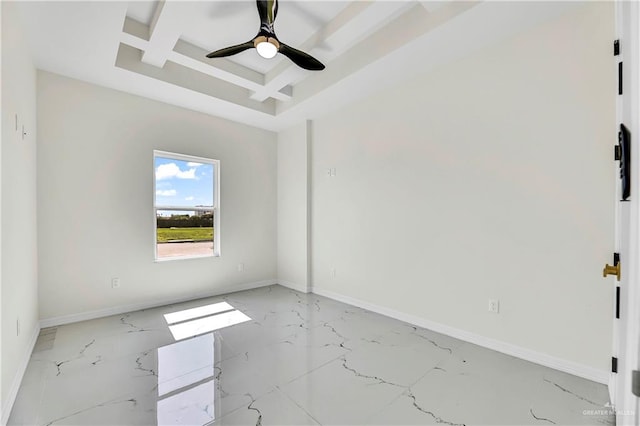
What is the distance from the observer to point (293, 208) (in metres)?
4.81

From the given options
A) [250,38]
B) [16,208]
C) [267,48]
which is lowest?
[16,208]

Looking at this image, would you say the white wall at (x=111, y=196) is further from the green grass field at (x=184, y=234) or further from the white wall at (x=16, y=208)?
the white wall at (x=16, y=208)

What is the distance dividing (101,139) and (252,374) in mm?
3204

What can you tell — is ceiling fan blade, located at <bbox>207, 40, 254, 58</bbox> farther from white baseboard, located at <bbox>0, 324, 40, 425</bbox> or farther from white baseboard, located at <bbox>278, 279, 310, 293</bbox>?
white baseboard, located at <bbox>278, 279, 310, 293</bbox>

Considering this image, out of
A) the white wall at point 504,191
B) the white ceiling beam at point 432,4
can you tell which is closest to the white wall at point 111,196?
the white wall at point 504,191

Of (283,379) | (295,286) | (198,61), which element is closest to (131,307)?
(295,286)

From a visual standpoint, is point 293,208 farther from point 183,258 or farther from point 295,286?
point 183,258

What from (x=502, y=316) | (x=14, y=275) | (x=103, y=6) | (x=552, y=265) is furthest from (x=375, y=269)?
(x=103, y=6)

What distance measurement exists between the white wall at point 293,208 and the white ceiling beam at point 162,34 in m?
2.13

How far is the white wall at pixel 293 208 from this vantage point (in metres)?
4.59

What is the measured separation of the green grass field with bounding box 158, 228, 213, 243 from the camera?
3994mm

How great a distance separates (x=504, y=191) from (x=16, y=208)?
393 cm

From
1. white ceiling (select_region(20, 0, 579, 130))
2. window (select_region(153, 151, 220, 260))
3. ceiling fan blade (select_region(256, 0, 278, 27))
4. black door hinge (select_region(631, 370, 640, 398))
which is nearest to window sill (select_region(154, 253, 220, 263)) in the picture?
window (select_region(153, 151, 220, 260))

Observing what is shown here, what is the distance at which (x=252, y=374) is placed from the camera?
221 centimetres
